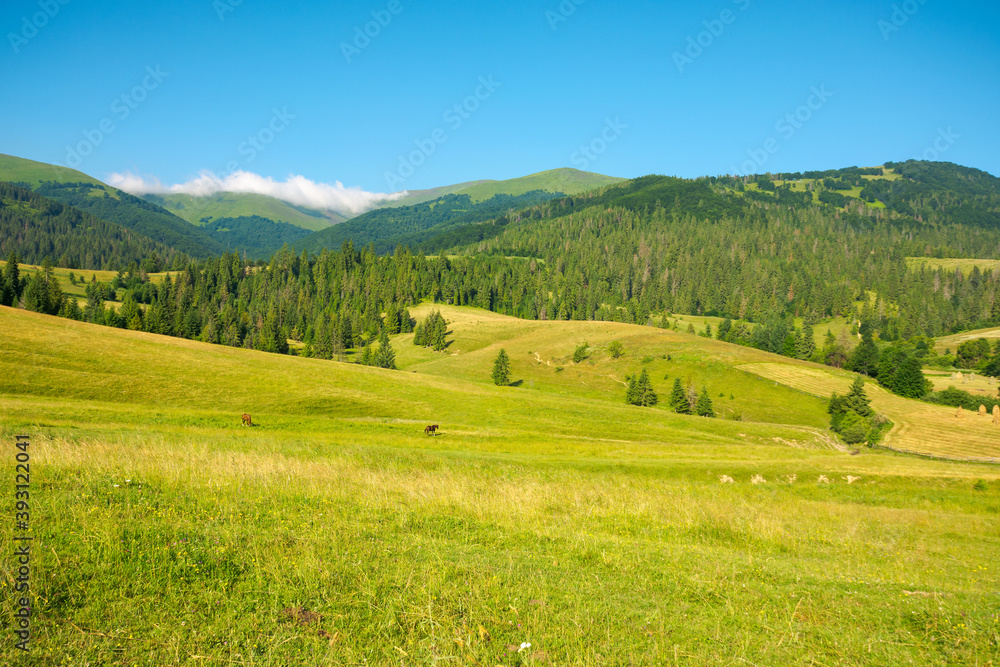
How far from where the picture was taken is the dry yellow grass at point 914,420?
7950 cm

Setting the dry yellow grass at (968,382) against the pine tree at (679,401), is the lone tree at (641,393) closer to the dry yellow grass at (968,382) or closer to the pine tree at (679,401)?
the pine tree at (679,401)

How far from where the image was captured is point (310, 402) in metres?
49.3

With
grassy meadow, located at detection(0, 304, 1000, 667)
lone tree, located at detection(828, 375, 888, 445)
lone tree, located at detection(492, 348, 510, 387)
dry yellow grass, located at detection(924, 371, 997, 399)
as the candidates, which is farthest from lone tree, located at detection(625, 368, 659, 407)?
dry yellow grass, located at detection(924, 371, 997, 399)

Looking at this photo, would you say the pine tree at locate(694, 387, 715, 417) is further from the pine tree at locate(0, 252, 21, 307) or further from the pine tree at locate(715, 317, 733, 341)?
the pine tree at locate(0, 252, 21, 307)

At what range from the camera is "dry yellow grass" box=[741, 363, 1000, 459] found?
3130 inches

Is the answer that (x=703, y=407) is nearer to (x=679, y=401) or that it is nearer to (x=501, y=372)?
(x=679, y=401)

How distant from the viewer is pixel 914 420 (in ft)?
294

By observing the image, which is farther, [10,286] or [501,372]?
[10,286]

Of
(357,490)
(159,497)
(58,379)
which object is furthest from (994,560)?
(58,379)

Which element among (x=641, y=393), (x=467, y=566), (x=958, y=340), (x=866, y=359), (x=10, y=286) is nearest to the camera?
(x=467, y=566)

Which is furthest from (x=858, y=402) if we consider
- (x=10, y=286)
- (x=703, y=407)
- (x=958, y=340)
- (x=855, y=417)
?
(x=10, y=286)

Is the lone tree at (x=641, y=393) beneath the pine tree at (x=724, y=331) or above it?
beneath

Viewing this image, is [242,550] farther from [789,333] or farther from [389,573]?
[789,333]

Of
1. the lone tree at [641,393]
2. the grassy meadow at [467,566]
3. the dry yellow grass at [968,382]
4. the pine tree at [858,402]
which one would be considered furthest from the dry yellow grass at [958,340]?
the grassy meadow at [467,566]
